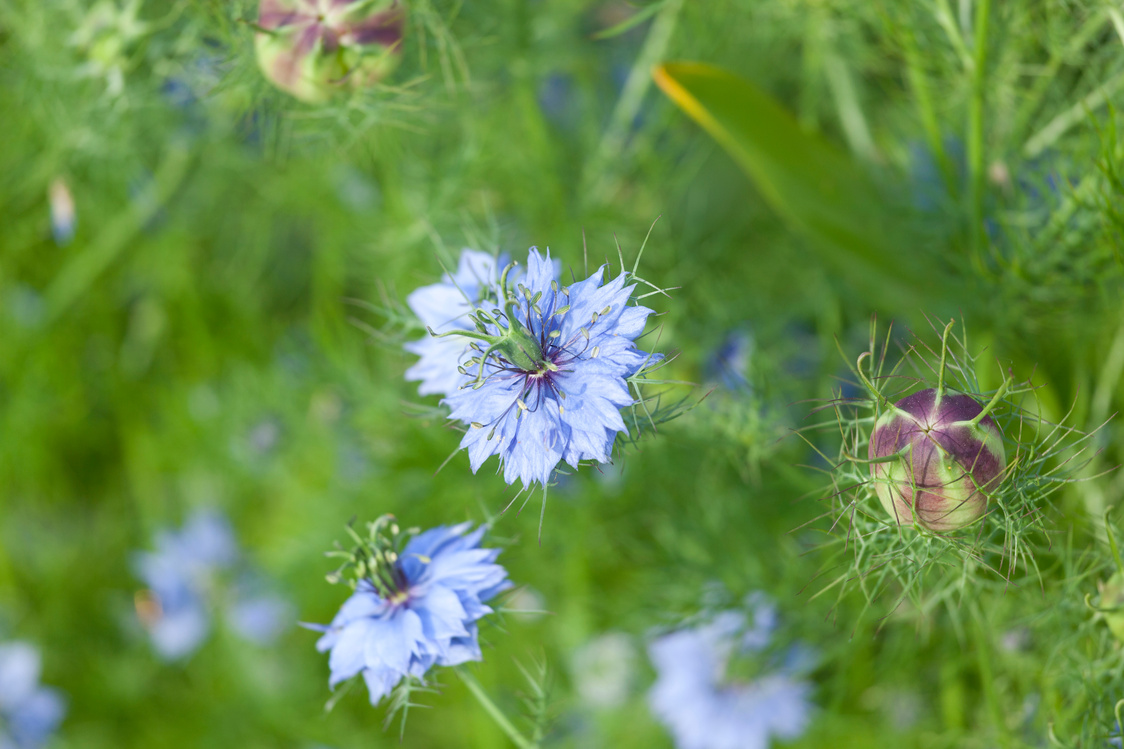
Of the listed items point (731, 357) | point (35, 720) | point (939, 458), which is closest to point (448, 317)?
point (939, 458)

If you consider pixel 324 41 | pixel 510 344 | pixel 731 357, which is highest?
pixel 324 41

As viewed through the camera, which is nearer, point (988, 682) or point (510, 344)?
point (510, 344)

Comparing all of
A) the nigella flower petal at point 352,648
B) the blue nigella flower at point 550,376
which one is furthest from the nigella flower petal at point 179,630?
the blue nigella flower at point 550,376

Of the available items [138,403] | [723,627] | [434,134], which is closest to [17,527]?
[138,403]

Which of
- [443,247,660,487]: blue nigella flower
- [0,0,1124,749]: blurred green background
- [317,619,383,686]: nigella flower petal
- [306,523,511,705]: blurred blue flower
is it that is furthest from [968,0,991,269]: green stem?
[317,619,383,686]: nigella flower petal

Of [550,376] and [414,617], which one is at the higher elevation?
[550,376]

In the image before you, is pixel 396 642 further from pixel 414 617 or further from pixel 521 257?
pixel 521 257

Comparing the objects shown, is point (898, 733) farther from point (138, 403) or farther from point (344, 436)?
point (138, 403)
